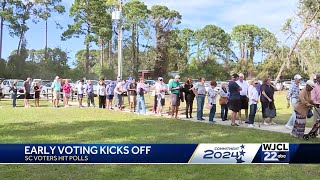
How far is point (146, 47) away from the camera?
6362cm

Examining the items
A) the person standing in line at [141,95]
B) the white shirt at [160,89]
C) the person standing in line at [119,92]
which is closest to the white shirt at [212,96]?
the white shirt at [160,89]

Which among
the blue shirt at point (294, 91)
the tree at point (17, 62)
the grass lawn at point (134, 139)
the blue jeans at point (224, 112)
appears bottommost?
the grass lawn at point (134, 139)

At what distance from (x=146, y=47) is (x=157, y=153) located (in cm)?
5934

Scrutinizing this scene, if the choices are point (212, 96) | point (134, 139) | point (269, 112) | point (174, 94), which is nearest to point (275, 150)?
point (134, 139)

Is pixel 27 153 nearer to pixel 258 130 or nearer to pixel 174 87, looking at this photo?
pixel 258 130

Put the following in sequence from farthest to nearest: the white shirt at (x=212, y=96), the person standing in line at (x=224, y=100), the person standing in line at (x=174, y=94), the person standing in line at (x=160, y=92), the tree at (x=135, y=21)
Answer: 1. the tree at (x=135, y=21)
2. the person standing in line at (x=160, y=92)
3. the person standing in line at (x=174, y=94)
4. the person standing in line at (x=224, y=100)
5. the white shirt at (x=212, y=96)

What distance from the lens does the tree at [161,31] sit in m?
64.0

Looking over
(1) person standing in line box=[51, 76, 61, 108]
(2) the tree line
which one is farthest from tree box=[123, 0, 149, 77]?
(1) person standing in line box=[51, 76, 61, 108]

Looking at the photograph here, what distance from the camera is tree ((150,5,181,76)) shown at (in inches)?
2518

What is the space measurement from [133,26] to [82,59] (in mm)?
15332

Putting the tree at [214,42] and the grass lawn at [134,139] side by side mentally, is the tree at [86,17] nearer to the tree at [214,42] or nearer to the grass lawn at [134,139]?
the tree at [214,42]

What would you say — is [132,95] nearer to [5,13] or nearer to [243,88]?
[243,88]

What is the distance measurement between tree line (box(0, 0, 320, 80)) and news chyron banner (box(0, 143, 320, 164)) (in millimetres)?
22636

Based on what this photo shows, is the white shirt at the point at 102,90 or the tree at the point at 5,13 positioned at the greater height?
the tree at the point at 5,13
